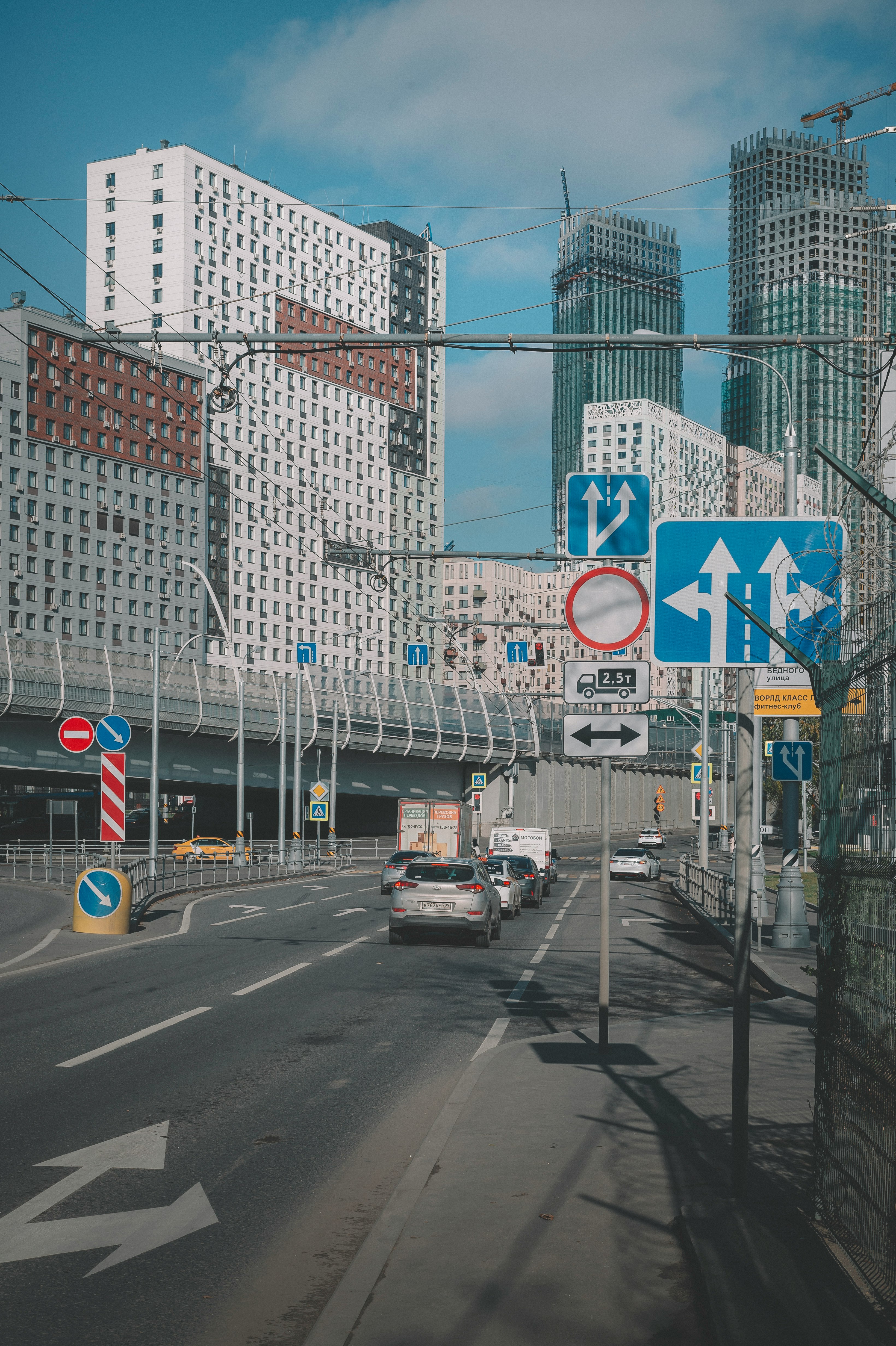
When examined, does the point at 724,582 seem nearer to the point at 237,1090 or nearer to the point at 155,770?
the point at 237,1090

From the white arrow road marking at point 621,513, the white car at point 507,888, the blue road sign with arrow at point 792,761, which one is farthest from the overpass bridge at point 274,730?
the white arrow road marking at point 621,513

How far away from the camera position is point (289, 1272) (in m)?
5.94

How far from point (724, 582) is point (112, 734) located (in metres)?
17.9

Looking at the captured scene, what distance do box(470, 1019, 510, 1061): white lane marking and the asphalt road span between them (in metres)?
0.09

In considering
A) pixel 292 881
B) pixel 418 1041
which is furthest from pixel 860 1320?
pixel 292 881

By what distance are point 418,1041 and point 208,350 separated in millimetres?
120509

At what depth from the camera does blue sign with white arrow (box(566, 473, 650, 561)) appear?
33.4 ft

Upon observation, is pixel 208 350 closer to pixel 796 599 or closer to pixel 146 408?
pixel 146 408

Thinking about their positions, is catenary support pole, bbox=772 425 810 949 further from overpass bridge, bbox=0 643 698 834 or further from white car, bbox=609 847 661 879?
white car, bbox=609 847 661 879

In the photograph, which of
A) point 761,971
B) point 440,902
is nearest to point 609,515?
point 761,971

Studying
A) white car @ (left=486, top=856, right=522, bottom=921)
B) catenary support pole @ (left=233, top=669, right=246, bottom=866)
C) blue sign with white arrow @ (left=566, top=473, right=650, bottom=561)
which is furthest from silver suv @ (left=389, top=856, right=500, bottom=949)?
catenary support pole @ (left=233, top=669, right=246, bottom=866)

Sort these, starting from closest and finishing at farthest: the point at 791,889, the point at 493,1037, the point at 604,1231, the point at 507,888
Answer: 1. the point at 604,1231
2. the point at 493,1037
3. the point at 791,889
4. the point at 507,888

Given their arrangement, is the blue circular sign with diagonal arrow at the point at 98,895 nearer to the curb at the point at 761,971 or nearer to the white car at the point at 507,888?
the white car at the point at 507,888

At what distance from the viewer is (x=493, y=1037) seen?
501 inches
